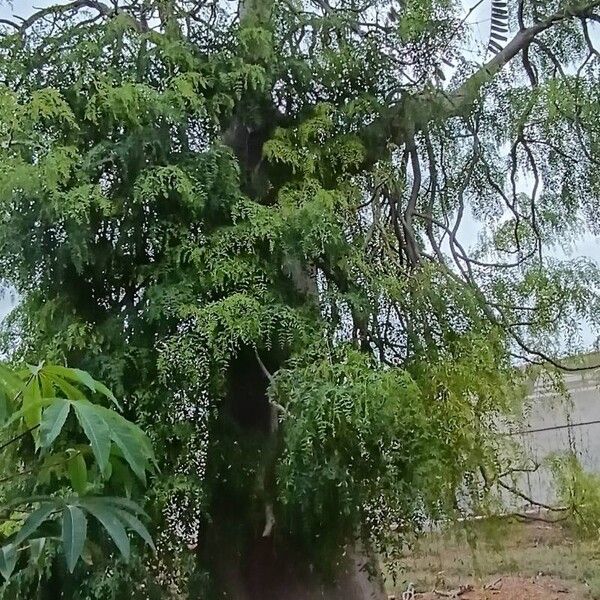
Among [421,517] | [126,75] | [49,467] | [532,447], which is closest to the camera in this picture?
[49,467]

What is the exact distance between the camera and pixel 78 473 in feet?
3.61

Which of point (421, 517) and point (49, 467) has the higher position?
point (49, 467)

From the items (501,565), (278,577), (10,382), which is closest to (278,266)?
(278,577)

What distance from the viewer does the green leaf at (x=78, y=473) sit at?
1.09 metres

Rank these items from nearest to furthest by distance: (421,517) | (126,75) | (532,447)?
1. (421,517)
2. (126,75)
3. (532,447)

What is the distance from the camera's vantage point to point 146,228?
5.43ft

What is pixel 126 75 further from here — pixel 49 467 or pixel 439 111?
pixel 49 467

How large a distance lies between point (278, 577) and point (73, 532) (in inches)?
33.3

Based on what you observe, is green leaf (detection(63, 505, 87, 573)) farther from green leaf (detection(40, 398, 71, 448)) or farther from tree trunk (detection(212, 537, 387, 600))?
tree trunk (detection(212, 537, 387, 600))

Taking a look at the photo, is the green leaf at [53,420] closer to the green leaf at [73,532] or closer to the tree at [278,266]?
the green leaf at [73,532]

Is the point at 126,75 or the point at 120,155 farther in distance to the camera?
the point at 126,75

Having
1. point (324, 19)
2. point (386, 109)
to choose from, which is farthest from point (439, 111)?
point (324, 19)

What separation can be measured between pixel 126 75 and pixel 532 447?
121 cm

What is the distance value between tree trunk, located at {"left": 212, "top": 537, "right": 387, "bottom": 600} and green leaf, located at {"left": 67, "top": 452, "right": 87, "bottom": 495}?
2.17 feet
